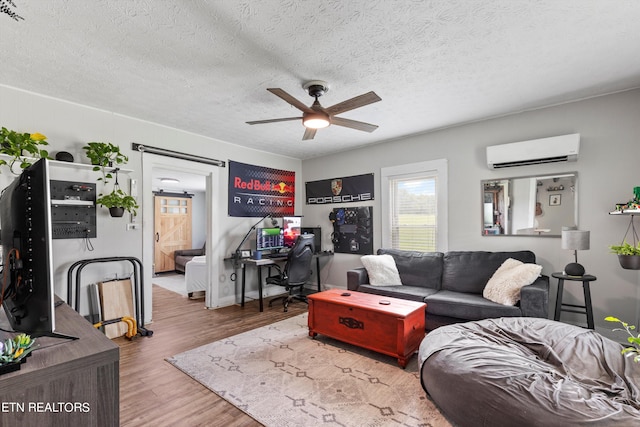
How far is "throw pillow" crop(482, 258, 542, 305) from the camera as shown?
9.64ft

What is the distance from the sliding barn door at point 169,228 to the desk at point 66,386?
7325 mm

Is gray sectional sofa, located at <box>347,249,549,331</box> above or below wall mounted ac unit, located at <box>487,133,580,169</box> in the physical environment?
below

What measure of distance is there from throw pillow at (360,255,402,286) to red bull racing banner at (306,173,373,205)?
4.02 feet

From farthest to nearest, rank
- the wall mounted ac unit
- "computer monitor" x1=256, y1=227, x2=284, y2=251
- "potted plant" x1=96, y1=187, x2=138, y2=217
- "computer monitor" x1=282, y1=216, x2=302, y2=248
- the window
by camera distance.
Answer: "computer monitor" x1=282, y1=216, x2=302, y2=248 < "computer monitor" x1=256, y1=227, x2=284, y2=251 < the window < "potted plant" x1=96, y1=187, x2=138, y2=217 < the wall mounted ac unit

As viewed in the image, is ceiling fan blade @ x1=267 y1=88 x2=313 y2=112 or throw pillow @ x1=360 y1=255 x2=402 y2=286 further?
throw pillow @ x1=360 y1=255 x2=402 y2=286

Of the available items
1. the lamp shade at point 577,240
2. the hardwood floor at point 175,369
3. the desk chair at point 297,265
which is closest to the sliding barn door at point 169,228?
the hardwood floor at point 175,369

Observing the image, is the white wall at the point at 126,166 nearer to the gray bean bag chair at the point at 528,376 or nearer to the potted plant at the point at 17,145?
the potted plant at the point at 17,145

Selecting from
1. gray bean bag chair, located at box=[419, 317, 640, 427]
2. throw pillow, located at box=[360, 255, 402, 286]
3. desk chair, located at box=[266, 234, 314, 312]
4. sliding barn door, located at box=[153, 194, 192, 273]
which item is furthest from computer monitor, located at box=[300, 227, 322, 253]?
sliding barn door, located at box=[153, 194, 192, 273]

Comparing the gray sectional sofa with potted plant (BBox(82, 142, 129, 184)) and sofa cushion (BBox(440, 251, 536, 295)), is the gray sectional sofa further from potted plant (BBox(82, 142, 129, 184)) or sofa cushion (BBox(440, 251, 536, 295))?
potted plant (BBox(82, 142, 129, 184))

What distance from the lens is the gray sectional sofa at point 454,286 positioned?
2.87 m

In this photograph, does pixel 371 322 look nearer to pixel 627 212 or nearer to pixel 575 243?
pixel 575 243

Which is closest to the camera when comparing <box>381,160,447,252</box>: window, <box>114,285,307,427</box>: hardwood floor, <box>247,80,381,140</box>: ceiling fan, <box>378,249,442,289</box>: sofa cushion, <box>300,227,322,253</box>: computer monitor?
<box>114,285,307,427</box>: hardwood floor

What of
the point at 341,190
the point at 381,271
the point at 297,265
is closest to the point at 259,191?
the point at 341,190

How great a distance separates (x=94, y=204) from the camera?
338cm
